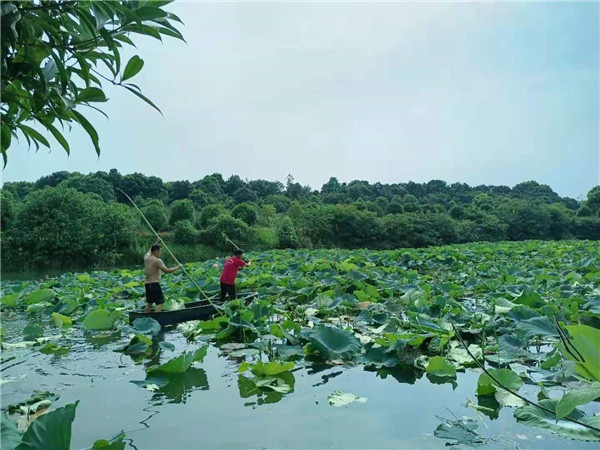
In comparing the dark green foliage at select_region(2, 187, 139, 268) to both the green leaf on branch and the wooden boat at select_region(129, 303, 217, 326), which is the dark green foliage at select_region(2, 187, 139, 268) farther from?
the green leaf on branch

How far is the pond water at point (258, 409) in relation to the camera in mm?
2852

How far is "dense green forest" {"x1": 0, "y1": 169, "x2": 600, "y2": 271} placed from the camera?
2480 cm

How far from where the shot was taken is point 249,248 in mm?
29219

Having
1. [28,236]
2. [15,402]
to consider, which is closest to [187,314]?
[15,402]

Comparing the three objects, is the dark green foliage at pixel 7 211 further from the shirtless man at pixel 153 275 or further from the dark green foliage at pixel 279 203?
the dark green foliage at pixel 279 203

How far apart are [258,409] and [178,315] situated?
3.18 m

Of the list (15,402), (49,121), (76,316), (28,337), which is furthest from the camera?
(76,316)

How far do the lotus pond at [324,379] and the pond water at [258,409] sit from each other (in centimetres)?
1

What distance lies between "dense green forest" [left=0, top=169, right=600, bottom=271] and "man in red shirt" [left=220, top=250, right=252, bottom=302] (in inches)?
814

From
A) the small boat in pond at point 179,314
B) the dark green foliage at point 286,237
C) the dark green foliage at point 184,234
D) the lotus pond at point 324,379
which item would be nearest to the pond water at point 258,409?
the lotus pond at point 324,379

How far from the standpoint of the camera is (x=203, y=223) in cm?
3155

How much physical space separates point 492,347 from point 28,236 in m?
25.2

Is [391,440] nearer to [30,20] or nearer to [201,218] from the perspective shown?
[30,20]

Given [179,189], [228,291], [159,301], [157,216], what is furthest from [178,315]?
[179,189]
